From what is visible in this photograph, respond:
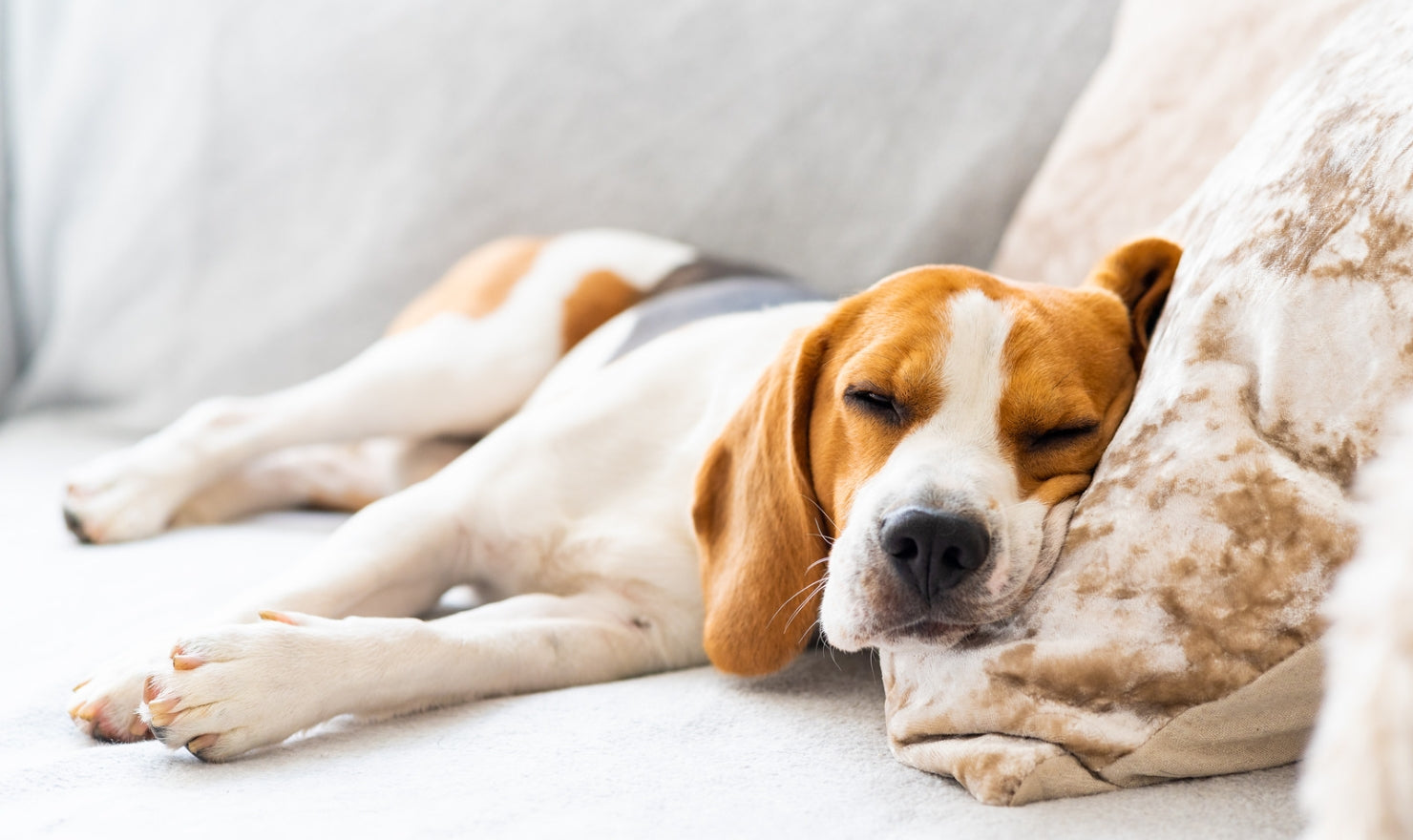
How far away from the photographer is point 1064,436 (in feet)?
5.49

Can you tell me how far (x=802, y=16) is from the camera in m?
3.52

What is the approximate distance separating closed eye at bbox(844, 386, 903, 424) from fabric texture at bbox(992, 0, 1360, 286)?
106cm

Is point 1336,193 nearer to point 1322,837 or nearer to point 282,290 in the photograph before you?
point 1322,837

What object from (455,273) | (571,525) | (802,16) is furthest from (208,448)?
(802,16)

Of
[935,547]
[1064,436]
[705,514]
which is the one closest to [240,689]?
[705,514]

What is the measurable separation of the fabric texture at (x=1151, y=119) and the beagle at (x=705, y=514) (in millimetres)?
663

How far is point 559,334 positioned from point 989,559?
1884 millimetres

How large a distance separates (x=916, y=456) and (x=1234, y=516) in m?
0.47

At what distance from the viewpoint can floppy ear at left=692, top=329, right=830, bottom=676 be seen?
1793 mm

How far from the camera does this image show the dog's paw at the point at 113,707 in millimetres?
1639

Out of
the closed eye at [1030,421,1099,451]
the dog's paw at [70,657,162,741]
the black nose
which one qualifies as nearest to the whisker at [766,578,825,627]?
the black nose

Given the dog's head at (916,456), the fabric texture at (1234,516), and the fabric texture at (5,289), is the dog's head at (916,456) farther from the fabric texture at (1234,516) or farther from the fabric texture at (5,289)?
the fabric texture at (5,289)

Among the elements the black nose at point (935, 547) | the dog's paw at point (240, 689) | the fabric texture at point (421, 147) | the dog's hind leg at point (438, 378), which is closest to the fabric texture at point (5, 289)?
the fabric texture at point (421, 147)

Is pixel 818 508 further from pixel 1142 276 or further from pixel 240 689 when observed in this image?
pixel 240 689
